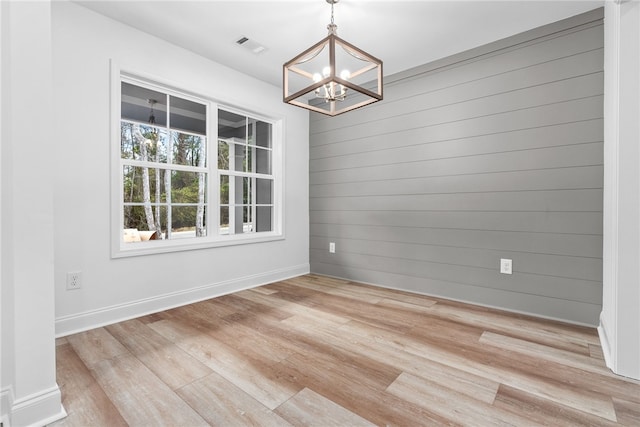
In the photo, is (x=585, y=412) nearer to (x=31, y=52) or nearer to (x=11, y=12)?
(x=31, y=52)

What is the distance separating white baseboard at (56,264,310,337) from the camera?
7.35 ft

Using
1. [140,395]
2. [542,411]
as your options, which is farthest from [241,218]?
[542,411]

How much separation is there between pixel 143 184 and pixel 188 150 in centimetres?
55

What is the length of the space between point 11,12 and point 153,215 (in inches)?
72.4

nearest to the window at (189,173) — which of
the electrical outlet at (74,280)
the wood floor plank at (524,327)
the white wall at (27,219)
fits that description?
the electrical outlet at (74,280)

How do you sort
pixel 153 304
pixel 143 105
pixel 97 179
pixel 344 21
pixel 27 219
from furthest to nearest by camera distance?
pixel 143 105 < pixel 153 304 < pixel 344 21 < pixel 97 179 < pixel 27 219

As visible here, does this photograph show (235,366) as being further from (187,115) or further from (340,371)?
(187,115)

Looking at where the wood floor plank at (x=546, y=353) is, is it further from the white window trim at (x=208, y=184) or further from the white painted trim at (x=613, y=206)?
the white window trim at (x=208, y=184)

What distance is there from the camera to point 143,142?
109 inches

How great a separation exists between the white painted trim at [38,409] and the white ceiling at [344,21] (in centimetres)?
256

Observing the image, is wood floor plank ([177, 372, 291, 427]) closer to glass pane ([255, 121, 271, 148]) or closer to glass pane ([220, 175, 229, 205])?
glass pane ([220, 175, 229, 205])

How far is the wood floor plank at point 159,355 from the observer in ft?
5.49

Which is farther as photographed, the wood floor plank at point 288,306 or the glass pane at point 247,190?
the glass pane at point 247,190

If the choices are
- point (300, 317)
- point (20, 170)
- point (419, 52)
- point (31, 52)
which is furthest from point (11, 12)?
point (419, 52)
